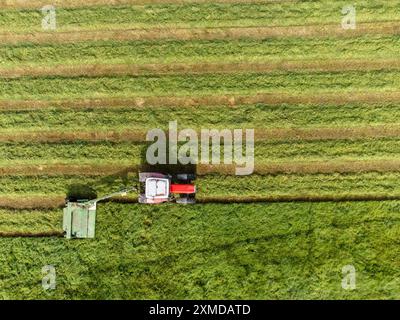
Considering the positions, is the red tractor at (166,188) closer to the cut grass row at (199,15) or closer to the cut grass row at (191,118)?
the cut grass row at (191,118)

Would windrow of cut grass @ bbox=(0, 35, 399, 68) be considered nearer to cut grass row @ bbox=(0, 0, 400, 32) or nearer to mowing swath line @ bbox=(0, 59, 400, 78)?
mowing swath line @ bbox=(0, 59, 400, 78)

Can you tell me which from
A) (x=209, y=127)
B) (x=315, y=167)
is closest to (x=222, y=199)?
(x=209, y=127)

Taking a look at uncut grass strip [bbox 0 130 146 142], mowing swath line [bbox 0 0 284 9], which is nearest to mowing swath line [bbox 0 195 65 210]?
uncut grass strip [bbox 0 130 146 142]

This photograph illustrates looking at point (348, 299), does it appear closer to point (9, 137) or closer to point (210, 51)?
point (210, 51)

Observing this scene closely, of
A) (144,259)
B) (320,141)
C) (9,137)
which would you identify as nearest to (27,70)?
(9,137)

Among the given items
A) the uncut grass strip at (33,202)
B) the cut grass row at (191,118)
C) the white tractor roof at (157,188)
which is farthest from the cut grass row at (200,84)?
the uncut grass strip at (33,202)
